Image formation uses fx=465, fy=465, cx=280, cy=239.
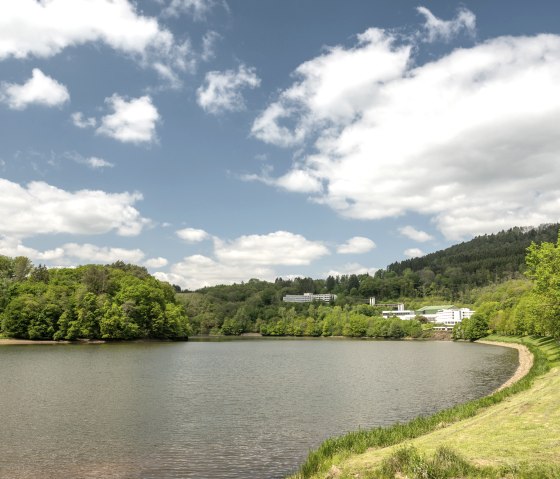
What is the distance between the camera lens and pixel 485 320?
184 m

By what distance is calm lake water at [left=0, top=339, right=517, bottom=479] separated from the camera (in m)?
25.8

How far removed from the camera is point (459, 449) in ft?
65.5

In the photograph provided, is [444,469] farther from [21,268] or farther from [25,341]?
[21,268]

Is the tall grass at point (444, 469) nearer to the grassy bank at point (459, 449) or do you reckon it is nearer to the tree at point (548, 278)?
the grassy bank at point (459, 449)

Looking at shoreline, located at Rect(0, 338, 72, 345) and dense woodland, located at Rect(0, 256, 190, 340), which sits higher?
dense woodland, located at Rect(0, 256, 190, 340)

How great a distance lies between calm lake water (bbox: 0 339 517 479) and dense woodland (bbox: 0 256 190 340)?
73.7 metres

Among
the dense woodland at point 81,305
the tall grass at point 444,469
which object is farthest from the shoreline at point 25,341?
the tall grass at point 444,469

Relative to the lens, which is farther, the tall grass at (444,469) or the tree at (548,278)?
the tree at (548,278)

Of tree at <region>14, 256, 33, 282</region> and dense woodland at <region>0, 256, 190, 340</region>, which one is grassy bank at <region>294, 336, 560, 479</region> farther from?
tree at <region>14, 256, 33, 282</region>

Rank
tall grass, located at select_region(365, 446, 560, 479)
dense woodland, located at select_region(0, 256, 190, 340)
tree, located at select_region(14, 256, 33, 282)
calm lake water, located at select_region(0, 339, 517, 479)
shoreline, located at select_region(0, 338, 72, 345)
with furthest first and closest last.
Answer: tree, located at select_region(14, 256, 33, 282) < dense woodland, located at select_region(0, 256, 190, 340) < shoreline, located at select_region(0, 338, 72, 345) < calm lake water, located at select_region(0, 339, 517, 479) < tall grass, located at select_region(365, 446, 560, 479)

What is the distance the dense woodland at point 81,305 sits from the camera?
139750mm

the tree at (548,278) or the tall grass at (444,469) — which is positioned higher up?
the tree at (548,278)

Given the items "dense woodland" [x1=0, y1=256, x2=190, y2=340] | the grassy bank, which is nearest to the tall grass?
the grassy bank

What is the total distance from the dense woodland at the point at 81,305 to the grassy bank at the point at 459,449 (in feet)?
436
